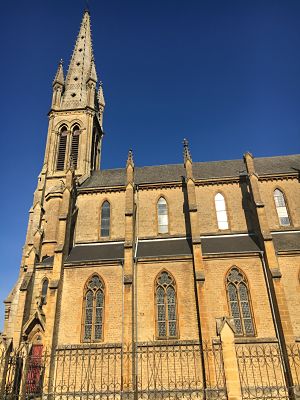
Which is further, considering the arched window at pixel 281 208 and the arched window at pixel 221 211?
the arched window at pixel 221 211

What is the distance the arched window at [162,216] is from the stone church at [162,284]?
0.08 metres

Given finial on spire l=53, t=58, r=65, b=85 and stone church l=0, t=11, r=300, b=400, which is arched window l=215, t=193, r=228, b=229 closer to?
stone church l=0, t=11, r=300, b=400

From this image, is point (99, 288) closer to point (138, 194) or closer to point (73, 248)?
point (73, 248)

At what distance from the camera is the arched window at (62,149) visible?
32.2 meters

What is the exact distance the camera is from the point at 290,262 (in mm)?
19688

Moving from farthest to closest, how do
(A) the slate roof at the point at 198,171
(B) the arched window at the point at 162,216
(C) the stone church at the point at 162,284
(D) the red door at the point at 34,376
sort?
(A) the slate roof at the point at 198,171
(B) the arched window at the point at 162,216
(C) the stone church at the point at 162,284
(D) the red door at the point at 34,376

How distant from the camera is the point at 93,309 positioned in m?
19.9

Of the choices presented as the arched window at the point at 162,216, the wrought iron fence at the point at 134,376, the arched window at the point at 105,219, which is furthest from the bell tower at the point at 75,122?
the wrought iron fence at the point at 134,376

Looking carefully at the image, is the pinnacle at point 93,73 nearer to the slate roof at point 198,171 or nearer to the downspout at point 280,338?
the slate roof at point 198,171

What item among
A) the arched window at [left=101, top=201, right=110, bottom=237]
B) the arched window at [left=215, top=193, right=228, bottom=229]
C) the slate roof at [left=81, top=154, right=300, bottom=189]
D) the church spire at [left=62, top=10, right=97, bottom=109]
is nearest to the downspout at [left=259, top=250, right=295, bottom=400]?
the arched window at [left=215, top=193, right=228, bottom=229]

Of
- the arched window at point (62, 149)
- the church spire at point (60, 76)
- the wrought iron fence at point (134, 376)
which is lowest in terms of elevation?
the wrought iron fence at point (134, 376)

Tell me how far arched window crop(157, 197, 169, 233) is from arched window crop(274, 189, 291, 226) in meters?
7.99

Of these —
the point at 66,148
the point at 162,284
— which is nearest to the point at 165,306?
the point at 162,284

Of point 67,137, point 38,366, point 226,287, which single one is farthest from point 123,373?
point 67,137
